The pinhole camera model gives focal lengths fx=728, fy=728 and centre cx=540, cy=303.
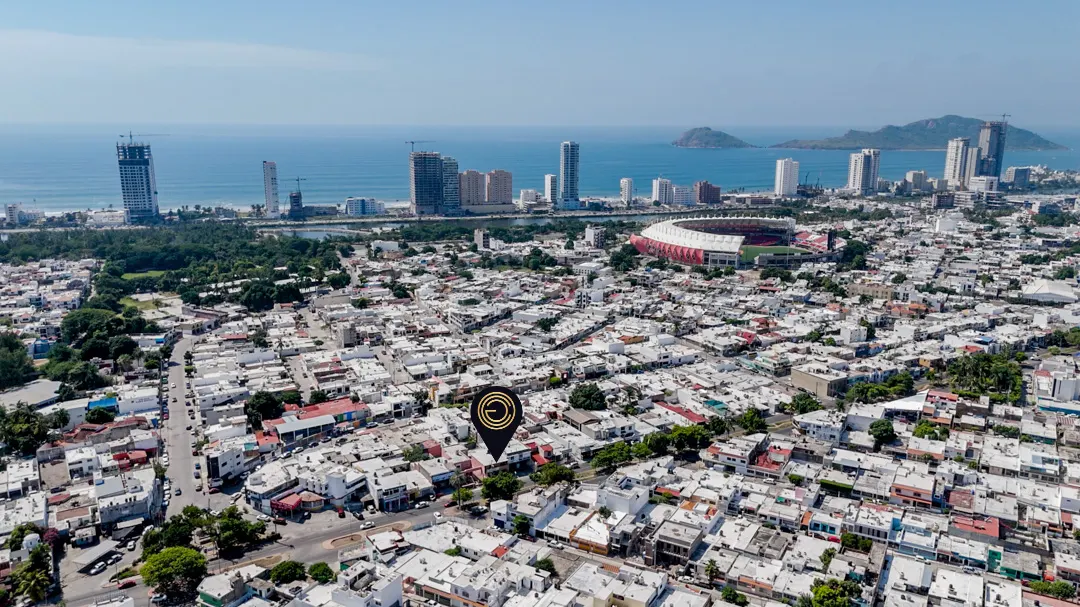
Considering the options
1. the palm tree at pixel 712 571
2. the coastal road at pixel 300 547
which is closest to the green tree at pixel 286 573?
the coastal road at pixel 300 547

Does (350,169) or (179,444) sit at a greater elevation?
(350,169)

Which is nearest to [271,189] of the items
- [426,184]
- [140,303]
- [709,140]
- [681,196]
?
[426,184]

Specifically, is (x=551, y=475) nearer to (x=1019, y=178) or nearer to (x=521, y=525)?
(x=521, y=525)

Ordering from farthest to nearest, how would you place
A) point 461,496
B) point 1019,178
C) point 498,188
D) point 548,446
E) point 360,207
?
point 1019,178 → point 498,188 → point 360,207 → point 548,446 → point 461,496

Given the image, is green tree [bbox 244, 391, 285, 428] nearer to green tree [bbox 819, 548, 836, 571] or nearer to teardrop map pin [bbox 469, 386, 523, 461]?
teardrop map pin [bbox 469, 386, 523, 461]

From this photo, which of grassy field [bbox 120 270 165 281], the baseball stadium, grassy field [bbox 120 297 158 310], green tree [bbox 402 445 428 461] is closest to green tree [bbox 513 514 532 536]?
green tree [bbox 402 445 428 461]

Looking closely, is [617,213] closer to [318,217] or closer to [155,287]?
[318,217]
